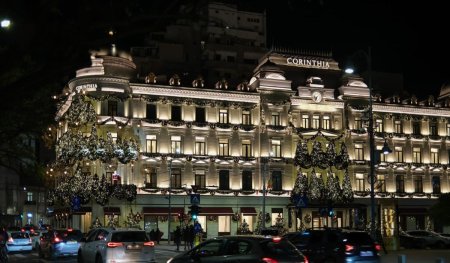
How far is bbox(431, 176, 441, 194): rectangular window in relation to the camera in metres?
71.6

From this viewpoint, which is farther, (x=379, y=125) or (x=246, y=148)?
(x=379, y=125)

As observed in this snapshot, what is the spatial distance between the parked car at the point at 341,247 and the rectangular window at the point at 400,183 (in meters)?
48.5

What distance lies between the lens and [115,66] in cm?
5912

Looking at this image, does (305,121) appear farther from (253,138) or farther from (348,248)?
(348,248)

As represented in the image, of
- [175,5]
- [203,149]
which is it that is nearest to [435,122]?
[203,149]

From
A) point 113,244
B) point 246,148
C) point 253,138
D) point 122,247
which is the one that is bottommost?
point 122,247

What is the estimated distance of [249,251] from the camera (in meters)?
15.8

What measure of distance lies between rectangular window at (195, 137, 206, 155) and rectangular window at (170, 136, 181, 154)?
1.84m

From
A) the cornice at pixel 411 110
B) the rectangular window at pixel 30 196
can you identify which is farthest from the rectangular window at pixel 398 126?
the rectangular window at pixel 30 196

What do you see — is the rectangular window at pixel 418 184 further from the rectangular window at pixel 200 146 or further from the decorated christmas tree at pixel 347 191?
the rectangular window at pixel 200 146

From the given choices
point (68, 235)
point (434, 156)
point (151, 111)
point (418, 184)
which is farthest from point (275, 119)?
point (68, 235)

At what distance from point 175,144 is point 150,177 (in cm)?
418

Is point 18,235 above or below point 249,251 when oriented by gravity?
below

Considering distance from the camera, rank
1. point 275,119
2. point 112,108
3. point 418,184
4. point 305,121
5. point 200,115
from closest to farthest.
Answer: point 112,108 < point 200,115 < point 275,119 < point 305,121 < point 418,184
